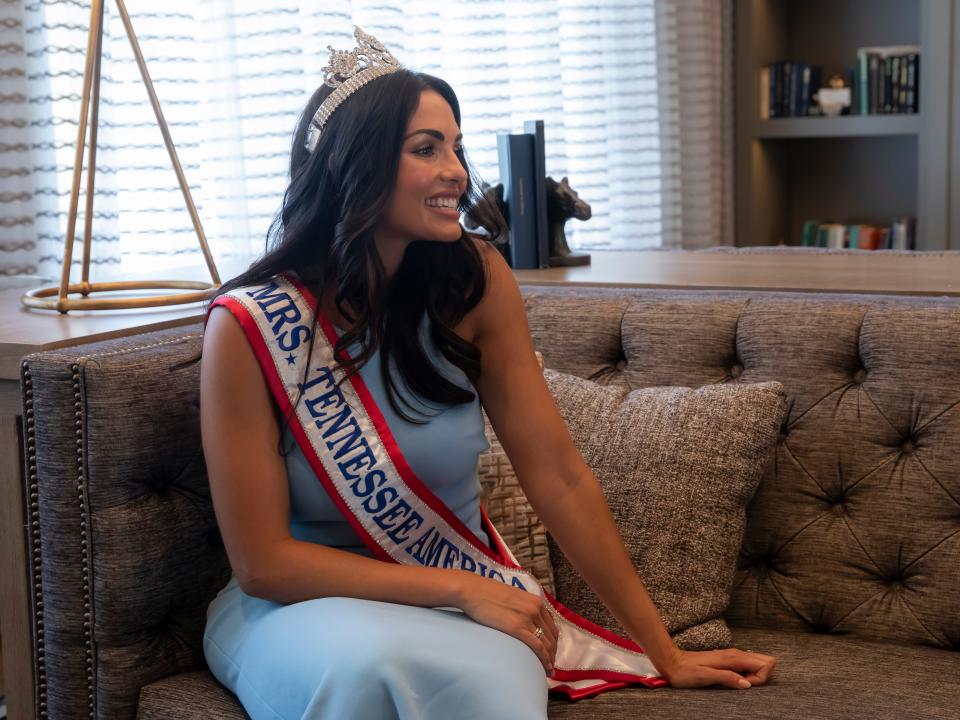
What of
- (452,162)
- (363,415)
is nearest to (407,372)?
(363,415)

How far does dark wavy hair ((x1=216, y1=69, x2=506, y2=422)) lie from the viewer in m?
1.38

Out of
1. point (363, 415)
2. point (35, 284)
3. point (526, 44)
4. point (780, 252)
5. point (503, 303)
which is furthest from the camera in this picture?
point (526, 44)

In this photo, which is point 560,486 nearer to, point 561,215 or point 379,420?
point 379,420

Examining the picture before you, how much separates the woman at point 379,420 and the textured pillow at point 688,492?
0.09 meters

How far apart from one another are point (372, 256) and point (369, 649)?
0.50 metres

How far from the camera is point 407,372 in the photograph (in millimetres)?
1409

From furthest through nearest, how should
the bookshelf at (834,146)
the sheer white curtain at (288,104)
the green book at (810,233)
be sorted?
1. the green book at (810,233)
2. the bookshelf at (834,146)
3. the sheer white curtain at (288,104)

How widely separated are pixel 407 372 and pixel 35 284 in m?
0.98

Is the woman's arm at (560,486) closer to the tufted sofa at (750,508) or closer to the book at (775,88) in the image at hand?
the tufted sofa at (750,508)

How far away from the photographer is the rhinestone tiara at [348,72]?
140cm

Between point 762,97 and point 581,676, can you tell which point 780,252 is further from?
point 762,97

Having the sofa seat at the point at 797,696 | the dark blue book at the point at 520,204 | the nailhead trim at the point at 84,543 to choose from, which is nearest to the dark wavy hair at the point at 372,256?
the nailhead trim at the point at 84,543

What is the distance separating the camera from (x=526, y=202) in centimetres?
219

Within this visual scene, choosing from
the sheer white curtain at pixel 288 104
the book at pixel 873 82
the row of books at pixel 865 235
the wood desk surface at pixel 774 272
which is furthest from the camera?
the row of books at pixel 865 235
